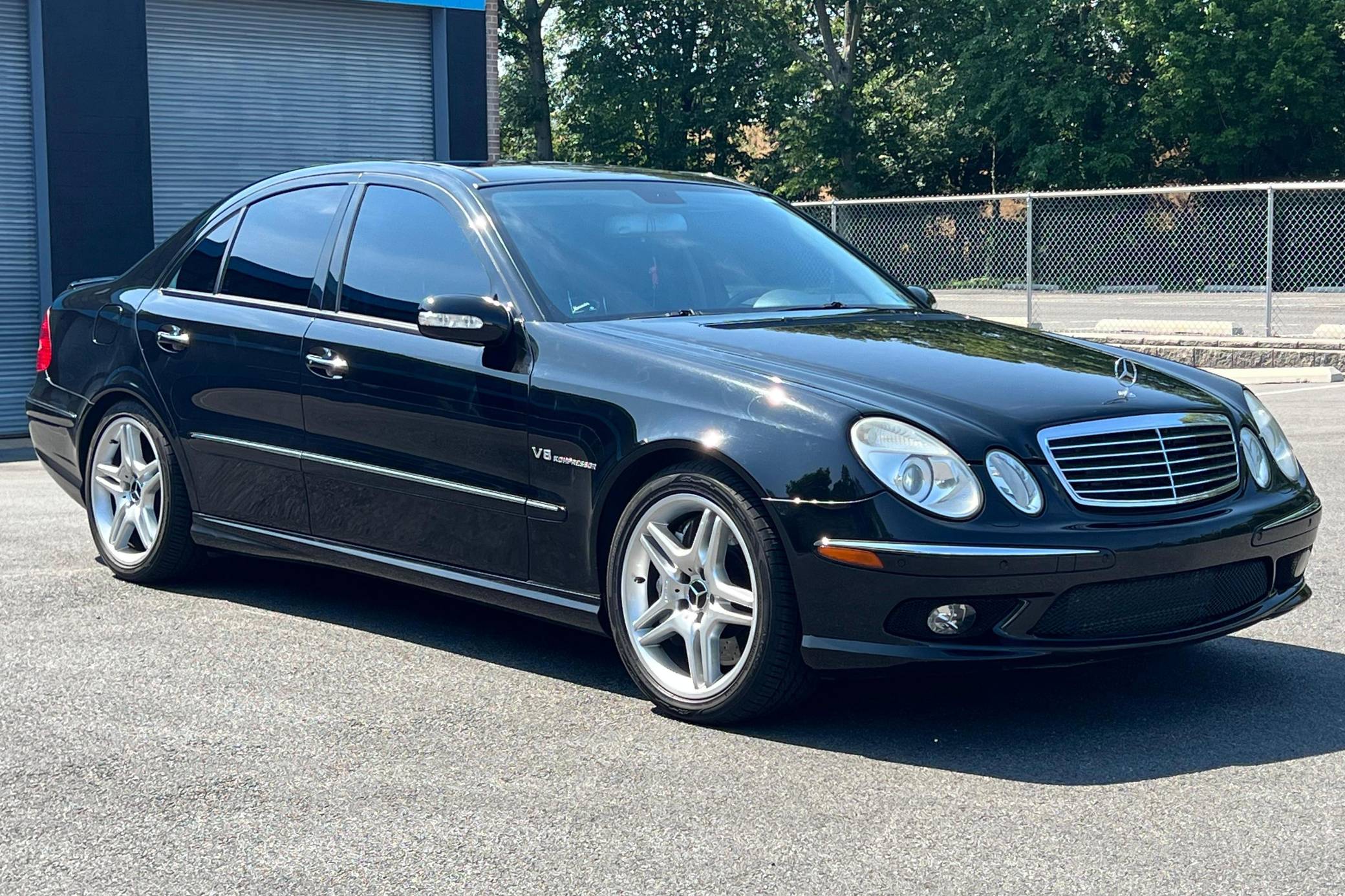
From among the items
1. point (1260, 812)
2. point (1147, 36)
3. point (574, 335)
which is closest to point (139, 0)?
point (574, 335)

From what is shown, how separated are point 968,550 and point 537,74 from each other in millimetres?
54900

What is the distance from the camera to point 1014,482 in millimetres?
4320

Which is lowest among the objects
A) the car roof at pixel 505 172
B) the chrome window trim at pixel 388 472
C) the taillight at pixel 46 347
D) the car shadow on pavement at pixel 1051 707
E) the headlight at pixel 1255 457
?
the car shadow on pavement at pixel 1051 707

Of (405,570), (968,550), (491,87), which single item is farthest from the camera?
(491,87)

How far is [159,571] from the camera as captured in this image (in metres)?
6.59

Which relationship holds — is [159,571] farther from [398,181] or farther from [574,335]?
[574,335]

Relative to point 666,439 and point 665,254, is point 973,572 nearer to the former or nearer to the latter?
point 666,439

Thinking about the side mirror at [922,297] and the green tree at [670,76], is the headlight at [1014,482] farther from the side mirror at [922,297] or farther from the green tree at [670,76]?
the green tree at [670,76]

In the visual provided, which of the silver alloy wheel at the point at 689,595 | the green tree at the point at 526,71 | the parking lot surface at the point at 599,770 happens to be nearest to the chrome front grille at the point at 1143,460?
the parking lot surface at the point at 599,770

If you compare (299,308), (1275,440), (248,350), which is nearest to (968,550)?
(1275,440)

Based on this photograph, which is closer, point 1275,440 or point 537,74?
point 1275,440

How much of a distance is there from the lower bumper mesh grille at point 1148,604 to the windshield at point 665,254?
1670mm

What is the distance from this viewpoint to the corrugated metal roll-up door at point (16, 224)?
50.5 ft

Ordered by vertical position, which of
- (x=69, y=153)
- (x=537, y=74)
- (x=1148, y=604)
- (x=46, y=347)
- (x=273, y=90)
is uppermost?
(x=537, y=74)
